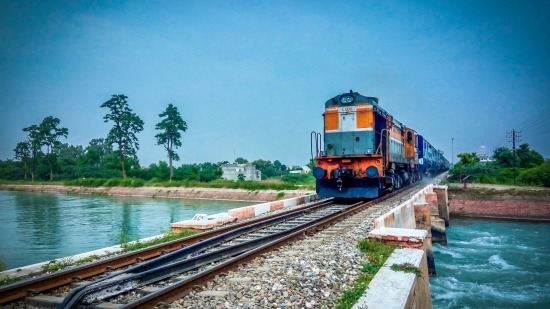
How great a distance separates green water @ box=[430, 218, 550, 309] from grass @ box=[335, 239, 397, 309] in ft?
9.08

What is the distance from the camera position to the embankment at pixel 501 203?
877 inches

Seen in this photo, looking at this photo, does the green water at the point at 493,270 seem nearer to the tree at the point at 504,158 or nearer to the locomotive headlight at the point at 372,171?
the locomotive headlight at the point at 372,171

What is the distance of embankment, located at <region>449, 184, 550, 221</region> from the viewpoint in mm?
22266

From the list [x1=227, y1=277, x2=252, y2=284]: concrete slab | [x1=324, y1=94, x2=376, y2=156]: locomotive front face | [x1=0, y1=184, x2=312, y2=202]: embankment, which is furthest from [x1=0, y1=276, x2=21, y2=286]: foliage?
[x1=0, y1=184, x2=312, y2=202]: embankment

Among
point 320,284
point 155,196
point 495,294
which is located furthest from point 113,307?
point 155,196

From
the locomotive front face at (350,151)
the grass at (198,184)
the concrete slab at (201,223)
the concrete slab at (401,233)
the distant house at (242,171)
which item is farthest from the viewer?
the distant house at (242,171)

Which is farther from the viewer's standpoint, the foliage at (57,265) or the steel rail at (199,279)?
the foliage at (57,265)

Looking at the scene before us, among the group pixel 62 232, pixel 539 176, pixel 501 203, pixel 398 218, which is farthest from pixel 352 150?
pixel 539 176

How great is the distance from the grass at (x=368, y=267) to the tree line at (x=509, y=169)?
27.9 metres

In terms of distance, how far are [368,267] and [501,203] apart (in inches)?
898

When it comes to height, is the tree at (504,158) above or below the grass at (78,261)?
above

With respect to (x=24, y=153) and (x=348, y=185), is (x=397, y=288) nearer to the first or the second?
(x=348, y=185)

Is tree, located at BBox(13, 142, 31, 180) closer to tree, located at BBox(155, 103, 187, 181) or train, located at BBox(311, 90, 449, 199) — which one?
tree, located at BBox(155, 103, 187, 181)

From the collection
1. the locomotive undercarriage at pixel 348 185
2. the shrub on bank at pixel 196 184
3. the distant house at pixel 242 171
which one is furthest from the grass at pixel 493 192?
the distant house at pixel 242 171
